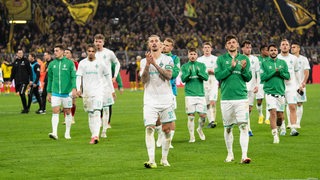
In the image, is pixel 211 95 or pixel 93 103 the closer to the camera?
pixel 93 103

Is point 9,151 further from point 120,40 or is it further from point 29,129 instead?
point 120,40

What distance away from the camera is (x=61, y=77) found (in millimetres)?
21375

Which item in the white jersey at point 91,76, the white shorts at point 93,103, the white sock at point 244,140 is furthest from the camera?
the white jersey at point 91,76

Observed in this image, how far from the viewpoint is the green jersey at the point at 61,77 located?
21.3 m

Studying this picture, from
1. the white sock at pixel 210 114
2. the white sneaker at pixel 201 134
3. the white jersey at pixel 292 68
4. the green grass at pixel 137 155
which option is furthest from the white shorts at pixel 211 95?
the white sneaker at pixel 201 134

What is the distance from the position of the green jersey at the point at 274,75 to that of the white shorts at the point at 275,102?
0.10 meters

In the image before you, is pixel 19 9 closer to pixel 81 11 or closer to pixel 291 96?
pixel 81 11

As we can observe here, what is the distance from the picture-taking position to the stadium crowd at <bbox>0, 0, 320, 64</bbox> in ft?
175

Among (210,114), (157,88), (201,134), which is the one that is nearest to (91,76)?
(201,134)

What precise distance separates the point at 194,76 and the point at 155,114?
17.9 feet

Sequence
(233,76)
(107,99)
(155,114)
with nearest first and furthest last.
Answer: (155,114)
(233,76)
(107,99)

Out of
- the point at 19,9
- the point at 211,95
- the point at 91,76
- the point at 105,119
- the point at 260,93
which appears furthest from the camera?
the point at 19,9

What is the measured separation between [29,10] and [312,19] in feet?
62.7

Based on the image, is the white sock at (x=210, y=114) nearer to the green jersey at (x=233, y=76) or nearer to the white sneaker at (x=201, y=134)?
the white sneaker at (x=201, y=134)
